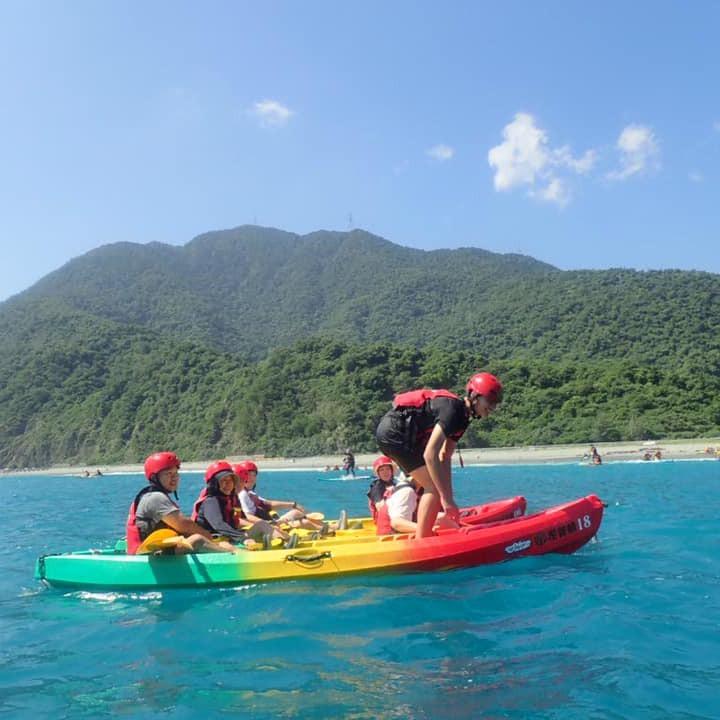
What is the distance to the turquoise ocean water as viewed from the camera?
4410mm

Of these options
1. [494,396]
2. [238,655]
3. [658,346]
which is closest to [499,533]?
[494,396]

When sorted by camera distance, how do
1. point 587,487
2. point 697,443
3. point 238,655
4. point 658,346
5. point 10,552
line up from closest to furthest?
point 238,655 < point 10,552 < point 587,487 < point 697,443 < point 658,346

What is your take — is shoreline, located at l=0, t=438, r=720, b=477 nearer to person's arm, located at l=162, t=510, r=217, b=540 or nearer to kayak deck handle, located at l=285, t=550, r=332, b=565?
kayak deck handle, located at l=285, t=550, r=332, b=565

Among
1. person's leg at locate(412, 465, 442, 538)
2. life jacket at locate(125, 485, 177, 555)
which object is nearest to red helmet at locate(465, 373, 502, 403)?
person's leg at locate(412, 465, 442, 538)

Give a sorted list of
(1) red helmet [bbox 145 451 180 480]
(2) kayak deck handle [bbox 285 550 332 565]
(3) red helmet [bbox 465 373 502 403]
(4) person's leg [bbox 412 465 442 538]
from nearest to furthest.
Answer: (3) red helmet [bbox 465 373 502 403] < (4) person's leg [bbox 412 465 442 538] < (1) red helmet [bbox 145 451 180 480] < (2) kayak deck handle [bbox 285 550 332 565]

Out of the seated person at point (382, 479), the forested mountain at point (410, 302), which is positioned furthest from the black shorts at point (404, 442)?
the forested mountain at point (410, 302)

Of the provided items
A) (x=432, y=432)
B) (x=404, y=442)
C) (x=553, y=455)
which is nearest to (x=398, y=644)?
(x=432, y=432)

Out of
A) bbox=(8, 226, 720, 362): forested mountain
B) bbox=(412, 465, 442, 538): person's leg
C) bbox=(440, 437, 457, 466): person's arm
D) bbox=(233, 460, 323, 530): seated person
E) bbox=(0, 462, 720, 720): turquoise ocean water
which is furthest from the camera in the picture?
bbox=(8, 226, 720, 362): forested mountain

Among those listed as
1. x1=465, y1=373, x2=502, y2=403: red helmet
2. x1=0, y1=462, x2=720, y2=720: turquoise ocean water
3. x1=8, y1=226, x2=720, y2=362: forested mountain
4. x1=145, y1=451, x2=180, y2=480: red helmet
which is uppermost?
x1=8, y1=226, x2=720, y2=362: forested mountain

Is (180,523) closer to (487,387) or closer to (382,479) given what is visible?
(382,479)

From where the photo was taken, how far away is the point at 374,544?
7973mm

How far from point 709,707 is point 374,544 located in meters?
4.30

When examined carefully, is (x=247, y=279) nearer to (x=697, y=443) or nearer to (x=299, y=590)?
(x=697, y=443)

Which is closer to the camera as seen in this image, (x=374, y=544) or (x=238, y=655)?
(x=238, y=655)
